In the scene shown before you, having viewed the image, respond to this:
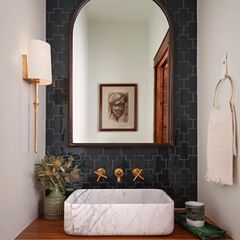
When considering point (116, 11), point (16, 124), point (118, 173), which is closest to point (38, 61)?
point (16, 124)

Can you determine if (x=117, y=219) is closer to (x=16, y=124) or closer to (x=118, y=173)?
(x=118, y=173)

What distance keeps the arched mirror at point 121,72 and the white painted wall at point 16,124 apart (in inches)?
14.5

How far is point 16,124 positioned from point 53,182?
0.49 metres

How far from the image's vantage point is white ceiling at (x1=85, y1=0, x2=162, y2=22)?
2.16 meters

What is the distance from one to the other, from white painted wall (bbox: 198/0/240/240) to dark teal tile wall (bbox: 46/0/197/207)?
68 millimetres

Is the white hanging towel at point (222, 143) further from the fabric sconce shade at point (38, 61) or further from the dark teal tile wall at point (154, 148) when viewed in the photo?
the fabric sconce shade at point (38, 61)

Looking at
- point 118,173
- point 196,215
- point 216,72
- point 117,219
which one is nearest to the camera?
point 117,219

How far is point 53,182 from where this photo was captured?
74.9 inches

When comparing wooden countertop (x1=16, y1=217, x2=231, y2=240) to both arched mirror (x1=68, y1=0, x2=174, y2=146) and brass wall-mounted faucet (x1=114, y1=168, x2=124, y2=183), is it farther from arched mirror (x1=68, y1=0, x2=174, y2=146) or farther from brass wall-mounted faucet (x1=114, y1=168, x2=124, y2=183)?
arched mirror (x1=68, y1=0, x2=174, y2=146)

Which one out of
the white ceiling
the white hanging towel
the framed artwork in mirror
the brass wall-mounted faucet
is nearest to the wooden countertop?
the white hanging towel

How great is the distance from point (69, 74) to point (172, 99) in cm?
70

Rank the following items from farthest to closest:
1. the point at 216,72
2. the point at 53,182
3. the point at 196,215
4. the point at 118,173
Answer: the point at 118,173
the point at 53,182
the point at 216,72
the point at 196,215

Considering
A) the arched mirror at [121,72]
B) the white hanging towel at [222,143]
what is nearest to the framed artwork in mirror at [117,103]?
the arched mirror at [121,72]

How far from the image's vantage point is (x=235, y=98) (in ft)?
5.02
